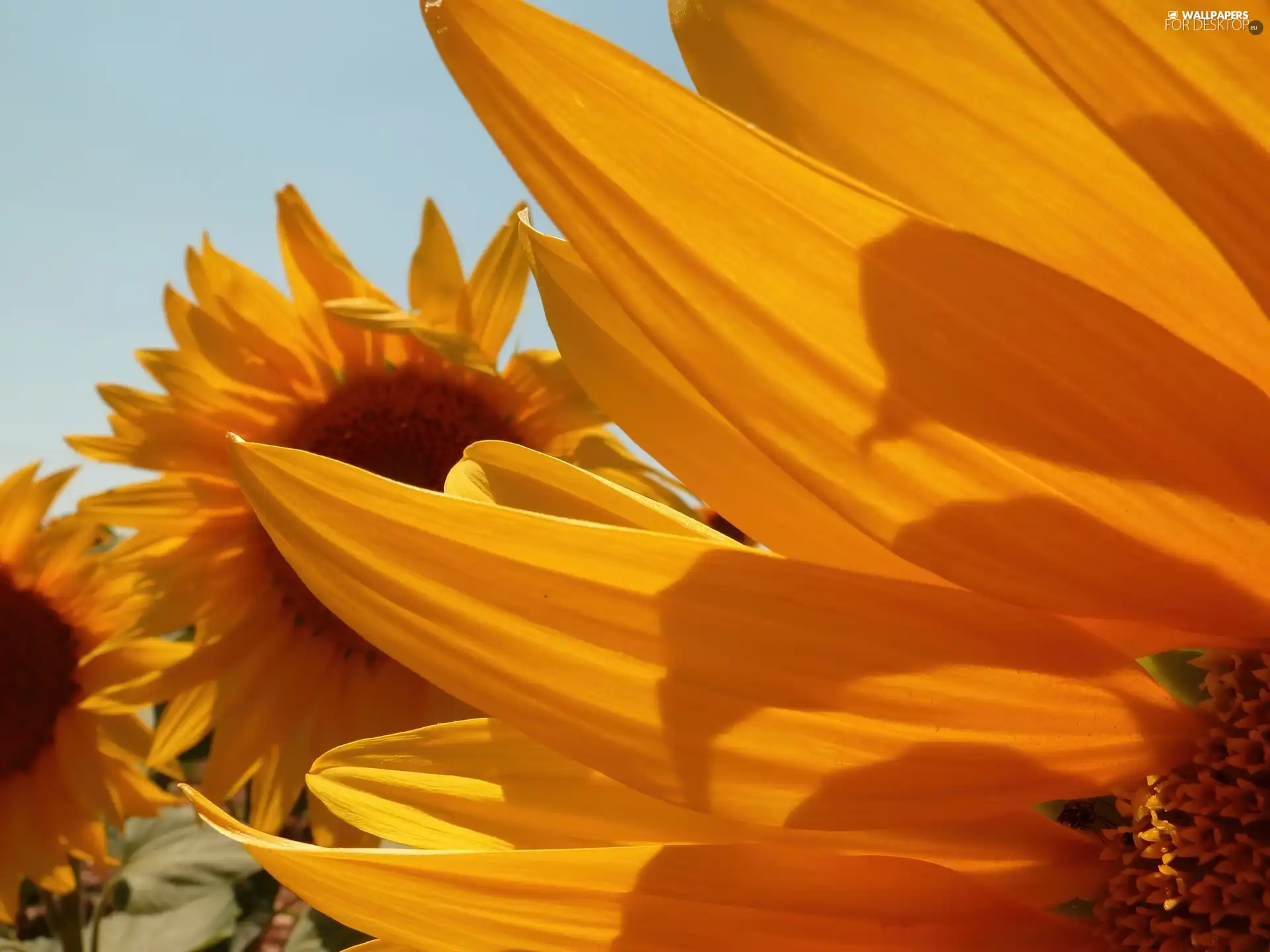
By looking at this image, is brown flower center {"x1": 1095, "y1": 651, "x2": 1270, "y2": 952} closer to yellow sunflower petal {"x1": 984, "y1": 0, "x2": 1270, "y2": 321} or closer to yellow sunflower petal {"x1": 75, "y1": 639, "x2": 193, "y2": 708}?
yellow sunflower petal {"x1": 984, "y1": 0, "x2": 1270, "y2": 321}

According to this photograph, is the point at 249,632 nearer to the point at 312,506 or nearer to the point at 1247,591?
the point at 312,506

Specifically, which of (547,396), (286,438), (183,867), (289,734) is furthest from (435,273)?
(183,867)

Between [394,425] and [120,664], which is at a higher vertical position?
A: [394,425]

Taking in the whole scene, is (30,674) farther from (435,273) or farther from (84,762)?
(435,273)

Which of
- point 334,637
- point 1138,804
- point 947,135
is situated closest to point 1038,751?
point 1138,804

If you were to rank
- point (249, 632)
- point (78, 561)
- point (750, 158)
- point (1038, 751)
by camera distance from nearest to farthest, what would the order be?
1. point (750, 158)
2. point (1038, 751)
3. point (249, 632)
4. point (78, 561)

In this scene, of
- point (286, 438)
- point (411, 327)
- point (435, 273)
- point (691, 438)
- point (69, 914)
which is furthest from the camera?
point (69, 914)
